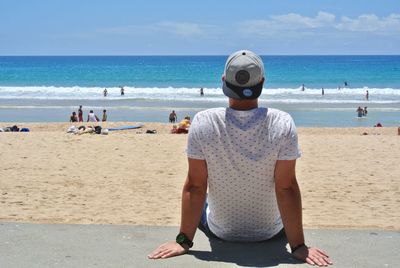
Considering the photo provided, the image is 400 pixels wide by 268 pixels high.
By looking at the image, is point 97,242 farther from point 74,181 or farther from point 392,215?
point 74,181

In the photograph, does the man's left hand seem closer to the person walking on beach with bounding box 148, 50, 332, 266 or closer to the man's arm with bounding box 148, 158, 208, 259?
the person walking on beach with bounding box 148, 50, 332, 266

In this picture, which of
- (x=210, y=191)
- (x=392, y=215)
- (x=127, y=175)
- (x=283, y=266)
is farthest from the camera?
(x=127, y=175)

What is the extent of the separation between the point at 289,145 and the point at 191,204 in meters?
0.64

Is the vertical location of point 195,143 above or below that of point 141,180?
above

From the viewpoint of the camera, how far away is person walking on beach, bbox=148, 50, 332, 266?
3.21 meters

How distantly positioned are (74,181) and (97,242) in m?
5.24

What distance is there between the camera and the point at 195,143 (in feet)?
10.7

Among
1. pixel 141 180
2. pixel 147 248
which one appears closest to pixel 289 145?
pixel 147 248

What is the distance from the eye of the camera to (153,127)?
22.0 m

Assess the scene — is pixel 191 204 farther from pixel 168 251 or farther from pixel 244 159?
pixel 244 159

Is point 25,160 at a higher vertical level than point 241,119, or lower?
lower

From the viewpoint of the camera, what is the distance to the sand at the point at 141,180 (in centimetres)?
638

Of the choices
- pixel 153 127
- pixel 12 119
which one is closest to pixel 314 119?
pixel 153 127

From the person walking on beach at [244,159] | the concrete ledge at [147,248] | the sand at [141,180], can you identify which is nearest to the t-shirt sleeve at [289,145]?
the person walking on beach at [244,159]
